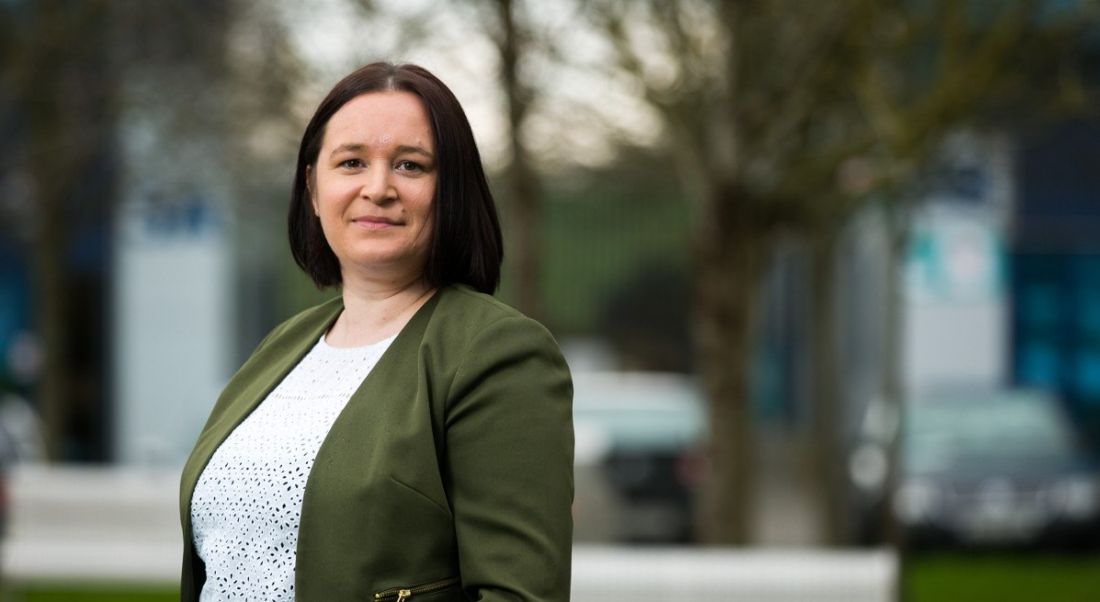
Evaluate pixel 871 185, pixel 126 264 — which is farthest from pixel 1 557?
pixel 126 264

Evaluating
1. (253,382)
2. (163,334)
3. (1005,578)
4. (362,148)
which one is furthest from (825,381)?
(362,148)

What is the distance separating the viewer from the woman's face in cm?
229

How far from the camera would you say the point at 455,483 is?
214 cm

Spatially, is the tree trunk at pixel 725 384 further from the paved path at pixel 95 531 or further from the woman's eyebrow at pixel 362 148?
the woman's eyebrow at pixel 362 148

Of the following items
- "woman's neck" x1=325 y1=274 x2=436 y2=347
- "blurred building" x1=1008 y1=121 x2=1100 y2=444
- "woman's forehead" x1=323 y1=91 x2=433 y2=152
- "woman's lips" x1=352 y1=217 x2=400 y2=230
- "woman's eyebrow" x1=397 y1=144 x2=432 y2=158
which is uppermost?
"blurred building" x1=1008 y1=121 x2=1100 y2=444

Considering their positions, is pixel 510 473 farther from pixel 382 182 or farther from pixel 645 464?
pixel 645 464

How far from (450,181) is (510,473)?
17.0 inches

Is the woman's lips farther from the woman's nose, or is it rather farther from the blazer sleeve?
the blazer sleeve

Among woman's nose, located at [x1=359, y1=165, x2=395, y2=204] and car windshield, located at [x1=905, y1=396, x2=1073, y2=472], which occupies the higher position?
woman's nose, located at [x1=359, y1=165, x2=395, y2=204]

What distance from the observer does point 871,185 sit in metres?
8.14

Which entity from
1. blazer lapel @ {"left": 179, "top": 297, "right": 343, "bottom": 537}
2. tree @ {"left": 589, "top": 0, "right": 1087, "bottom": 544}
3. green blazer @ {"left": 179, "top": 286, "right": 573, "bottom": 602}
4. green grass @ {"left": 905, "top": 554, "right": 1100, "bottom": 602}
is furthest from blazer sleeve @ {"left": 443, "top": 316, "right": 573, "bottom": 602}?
green grass @ {"left": 905, "top": 554, "right": 1100, "bottom": 602}

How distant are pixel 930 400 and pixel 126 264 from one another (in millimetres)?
10163

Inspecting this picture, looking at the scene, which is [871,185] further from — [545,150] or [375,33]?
[545,150]

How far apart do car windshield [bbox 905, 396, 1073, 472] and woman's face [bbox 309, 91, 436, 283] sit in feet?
35.8
